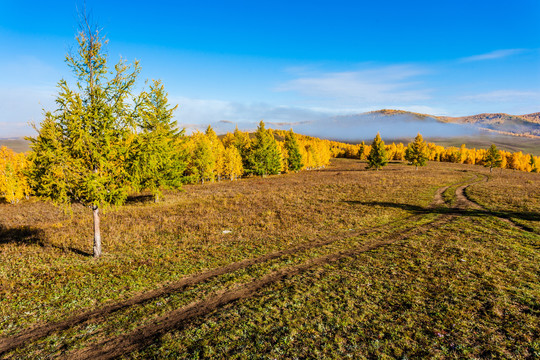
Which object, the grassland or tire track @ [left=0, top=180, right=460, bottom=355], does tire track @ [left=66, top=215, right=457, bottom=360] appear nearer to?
the grassland

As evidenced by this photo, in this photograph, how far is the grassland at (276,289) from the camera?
701 cm

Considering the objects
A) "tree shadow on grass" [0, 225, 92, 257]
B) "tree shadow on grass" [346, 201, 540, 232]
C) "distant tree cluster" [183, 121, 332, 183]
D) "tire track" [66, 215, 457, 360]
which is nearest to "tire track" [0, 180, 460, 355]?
"tire track" [66, 215, 457, 360]

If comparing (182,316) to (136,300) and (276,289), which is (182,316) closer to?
(136,300)

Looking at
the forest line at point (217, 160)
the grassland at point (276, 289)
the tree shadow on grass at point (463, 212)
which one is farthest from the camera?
the forest line at point (217, 160)

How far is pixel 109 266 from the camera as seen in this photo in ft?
42.6

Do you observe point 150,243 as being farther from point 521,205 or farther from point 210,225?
point 521,205

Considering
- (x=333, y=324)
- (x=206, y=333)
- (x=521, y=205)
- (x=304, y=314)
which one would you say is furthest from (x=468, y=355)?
(x=521, y=205)

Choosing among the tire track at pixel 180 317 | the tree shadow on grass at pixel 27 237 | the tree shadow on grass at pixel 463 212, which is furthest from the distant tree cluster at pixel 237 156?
the tire track at pixel 180 317

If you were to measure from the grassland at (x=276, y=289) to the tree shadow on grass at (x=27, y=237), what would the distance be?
0.50 ft

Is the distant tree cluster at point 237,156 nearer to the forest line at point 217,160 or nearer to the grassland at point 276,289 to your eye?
the forest line at point 217,160

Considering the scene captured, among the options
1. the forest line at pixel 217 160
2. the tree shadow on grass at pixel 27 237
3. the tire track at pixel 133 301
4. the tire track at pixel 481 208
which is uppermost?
the forest line at pixel 217 160

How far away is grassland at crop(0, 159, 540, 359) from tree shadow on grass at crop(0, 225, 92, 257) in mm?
152

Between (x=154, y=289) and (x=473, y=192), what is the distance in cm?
4086

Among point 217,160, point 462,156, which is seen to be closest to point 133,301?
point 217,160
